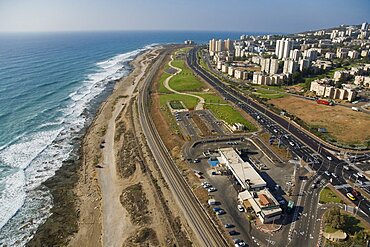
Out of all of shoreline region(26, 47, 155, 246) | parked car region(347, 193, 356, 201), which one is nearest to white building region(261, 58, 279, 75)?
parked car region(347, 193, 356, 201)

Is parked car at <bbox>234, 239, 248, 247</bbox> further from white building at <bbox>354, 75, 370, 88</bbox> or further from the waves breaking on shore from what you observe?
A: white building at <bbox>354, 75, 370, 88</bbox>

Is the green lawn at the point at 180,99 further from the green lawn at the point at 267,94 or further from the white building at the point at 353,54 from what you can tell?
the white building at the point at 353,54

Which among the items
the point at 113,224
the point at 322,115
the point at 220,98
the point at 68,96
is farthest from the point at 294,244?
the point at 68,96

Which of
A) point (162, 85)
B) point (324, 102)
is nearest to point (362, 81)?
point (324, 102)

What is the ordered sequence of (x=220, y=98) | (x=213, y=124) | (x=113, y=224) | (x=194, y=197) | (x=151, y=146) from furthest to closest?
1. (x=220, y=98)
2. (x=213, y=124)
3. (x=151, y=146)
4. (x=194, y=197)
5. (x=113, y=224)

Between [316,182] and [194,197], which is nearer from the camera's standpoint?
[194,197]

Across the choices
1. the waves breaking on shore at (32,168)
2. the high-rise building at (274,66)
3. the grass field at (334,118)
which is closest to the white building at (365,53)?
the high-rise building at (274,66)

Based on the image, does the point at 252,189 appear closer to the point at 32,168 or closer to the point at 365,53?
the point at 32,168

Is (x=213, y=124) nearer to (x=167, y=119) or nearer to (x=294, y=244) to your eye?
(x=167, y=119)
